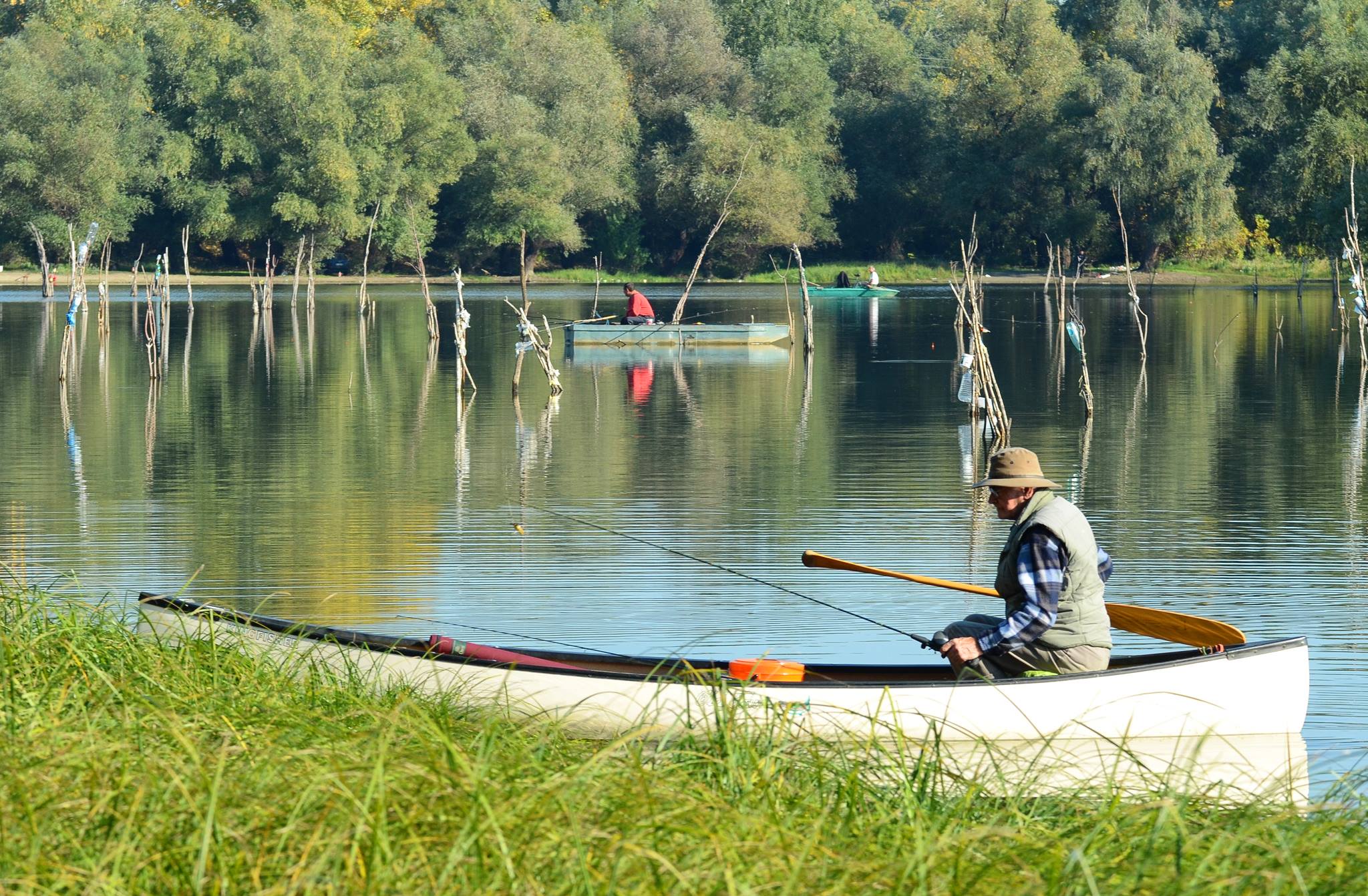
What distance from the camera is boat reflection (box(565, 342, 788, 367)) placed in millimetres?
33531

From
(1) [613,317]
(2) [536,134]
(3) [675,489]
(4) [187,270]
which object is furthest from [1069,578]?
(2) [536,134]

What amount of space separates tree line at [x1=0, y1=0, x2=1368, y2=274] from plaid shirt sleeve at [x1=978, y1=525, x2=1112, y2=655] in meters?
49.0

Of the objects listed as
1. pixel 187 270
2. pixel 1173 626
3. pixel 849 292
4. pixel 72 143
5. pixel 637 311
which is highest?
pixel 72 143

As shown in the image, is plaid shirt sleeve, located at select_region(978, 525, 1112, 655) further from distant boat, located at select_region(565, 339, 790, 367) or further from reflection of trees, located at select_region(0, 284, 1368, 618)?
distant boat, located at select_region(565, 339, 790, 367)

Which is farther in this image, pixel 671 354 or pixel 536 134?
pixel 536 134

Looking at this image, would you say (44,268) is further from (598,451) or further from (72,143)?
(598,451)

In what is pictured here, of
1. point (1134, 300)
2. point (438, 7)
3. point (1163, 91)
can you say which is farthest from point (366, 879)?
point (438, 7)

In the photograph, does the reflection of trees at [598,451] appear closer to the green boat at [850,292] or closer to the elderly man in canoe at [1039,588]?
the elderly man in canoe at [1039,588]

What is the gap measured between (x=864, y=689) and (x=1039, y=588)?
2.64 ft

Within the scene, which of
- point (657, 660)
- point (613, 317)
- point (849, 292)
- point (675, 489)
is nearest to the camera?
point (657, 660)

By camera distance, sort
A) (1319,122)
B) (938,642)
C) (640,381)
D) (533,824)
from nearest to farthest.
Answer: (533,824), (938,642), (640,381), (1319,122)

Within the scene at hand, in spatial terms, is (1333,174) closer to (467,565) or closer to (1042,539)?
(467,565)

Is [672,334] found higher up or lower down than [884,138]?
lower down

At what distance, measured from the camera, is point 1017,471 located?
727cm
